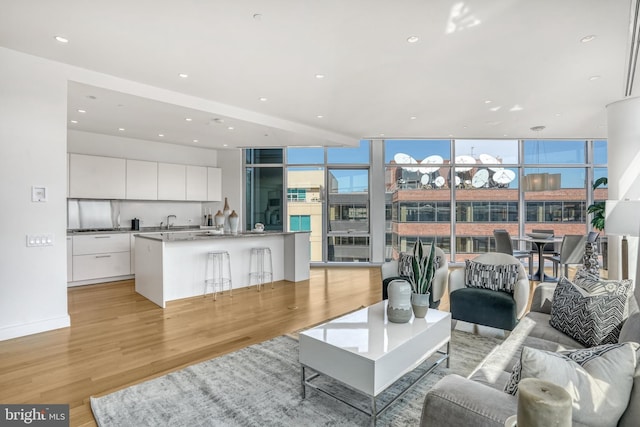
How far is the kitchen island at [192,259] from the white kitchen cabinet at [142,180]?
5.31 ft

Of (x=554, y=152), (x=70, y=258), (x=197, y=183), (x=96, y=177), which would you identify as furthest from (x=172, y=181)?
(x=554, y=152)

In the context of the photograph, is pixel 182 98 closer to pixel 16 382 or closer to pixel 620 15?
pixel 16 382

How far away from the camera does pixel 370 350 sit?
82.9 inches

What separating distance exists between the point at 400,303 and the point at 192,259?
3547mm

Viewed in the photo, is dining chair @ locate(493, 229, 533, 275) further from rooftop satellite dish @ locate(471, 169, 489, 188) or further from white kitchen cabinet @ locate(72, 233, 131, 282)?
white kitchen cabinet @ locate(72, 233, 131, 282)

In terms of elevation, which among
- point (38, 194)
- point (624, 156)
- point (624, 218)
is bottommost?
point (624, 218)

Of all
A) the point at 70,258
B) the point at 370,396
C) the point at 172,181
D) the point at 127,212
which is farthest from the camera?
the point at 172,181

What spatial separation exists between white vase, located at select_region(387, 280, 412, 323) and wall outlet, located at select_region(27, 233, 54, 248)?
11.9ft

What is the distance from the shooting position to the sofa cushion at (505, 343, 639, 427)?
117 centimetres

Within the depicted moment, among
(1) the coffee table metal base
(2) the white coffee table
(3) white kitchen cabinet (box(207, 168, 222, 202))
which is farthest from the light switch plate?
(3) white kitchen cabinet (box(207, 168, 222, 202))

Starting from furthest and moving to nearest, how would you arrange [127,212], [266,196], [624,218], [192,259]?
[266,196] → [127,212] → [192,259] → [624,218]

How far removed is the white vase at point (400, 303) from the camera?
2.61 m

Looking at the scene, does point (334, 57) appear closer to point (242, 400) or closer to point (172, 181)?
point (242, 400)

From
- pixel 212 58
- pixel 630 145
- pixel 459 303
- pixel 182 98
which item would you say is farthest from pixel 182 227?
pixel 630 145
